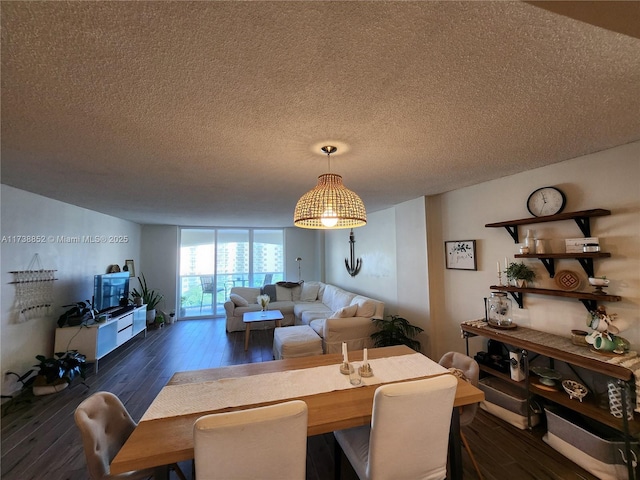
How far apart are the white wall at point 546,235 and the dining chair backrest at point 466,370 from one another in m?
1.04

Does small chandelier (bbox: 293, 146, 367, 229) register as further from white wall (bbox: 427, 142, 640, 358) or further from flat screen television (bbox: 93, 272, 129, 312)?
flat screen television (bbox: 93, 272, 129, 312)

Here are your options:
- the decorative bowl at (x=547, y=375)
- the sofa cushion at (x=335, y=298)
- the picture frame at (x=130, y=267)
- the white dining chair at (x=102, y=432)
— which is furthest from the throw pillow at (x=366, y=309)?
the picture frame at (x=130, y=267)

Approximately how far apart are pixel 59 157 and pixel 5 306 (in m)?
1.94

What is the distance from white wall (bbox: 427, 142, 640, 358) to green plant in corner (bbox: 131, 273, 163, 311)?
5.59 meters

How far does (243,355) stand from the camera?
397 cm

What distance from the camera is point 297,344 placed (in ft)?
11.0

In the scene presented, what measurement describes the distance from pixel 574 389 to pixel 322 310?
3.58 metres

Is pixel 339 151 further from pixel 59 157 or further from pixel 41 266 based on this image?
pixel 41 266

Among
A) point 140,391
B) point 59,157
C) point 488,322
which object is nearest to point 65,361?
point 140,391

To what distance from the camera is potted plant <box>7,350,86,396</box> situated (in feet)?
9.15

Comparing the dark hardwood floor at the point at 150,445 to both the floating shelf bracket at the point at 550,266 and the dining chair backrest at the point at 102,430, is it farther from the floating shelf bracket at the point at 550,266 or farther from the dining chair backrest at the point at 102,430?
the floating shelf bracket at the point at 550,266

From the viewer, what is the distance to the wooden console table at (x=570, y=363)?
1.57 metres

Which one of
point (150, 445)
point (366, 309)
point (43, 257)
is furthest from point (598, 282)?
point (43, 257)

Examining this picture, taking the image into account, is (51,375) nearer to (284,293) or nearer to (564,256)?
(284,293)
